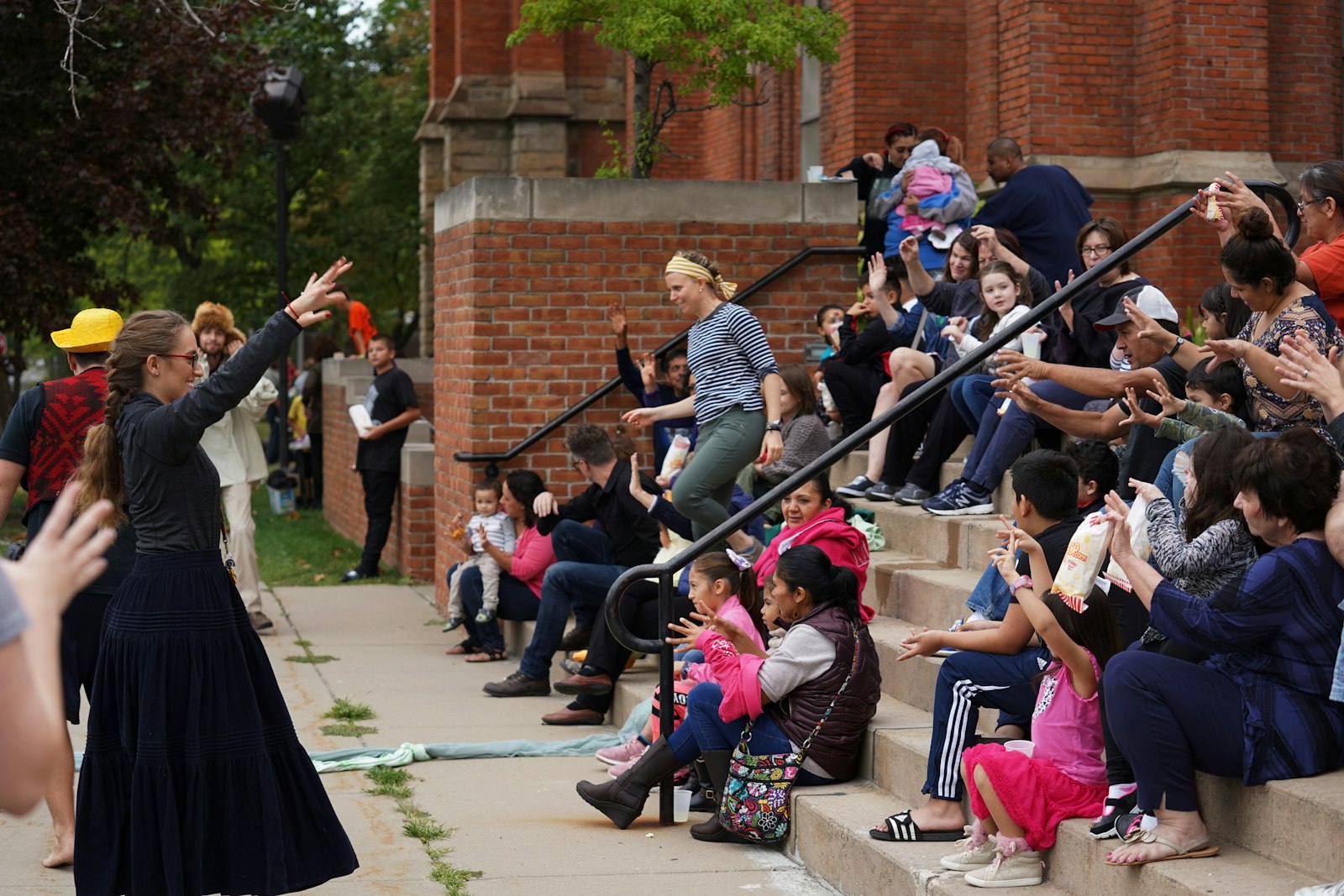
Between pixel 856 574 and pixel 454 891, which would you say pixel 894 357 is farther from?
pixel 454 891

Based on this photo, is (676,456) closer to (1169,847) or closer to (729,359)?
(729,359)

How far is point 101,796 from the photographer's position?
477cm

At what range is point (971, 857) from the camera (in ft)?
15.7

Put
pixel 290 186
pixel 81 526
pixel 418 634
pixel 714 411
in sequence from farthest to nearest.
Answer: pixel 290 186 < pixel 418 634 < pixel 714 411 < pixel 81 526

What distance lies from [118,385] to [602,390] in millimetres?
5195

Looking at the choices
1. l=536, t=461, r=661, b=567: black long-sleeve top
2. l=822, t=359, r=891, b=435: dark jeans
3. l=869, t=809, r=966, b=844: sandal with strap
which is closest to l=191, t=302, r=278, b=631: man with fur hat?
l=536, t=461, r=661, b=567: black long-sleeve top

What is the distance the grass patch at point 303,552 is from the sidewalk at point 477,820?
141 inches

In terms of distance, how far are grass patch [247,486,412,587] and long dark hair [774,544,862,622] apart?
738cm

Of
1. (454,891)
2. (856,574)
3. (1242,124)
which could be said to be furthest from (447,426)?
(1242,124)

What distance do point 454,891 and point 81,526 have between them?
3519 millimetres

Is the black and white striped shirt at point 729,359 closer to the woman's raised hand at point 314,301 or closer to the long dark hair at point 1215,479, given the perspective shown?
the woman's raised hand at point 314,301

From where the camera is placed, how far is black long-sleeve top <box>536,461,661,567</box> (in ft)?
28.3

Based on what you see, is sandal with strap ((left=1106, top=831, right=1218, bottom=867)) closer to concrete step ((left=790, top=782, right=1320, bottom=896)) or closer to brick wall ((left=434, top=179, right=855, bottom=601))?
concrete step ((left=790, top=782, right=1320, bottom=896))

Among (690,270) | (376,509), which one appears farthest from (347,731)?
(376,509)
